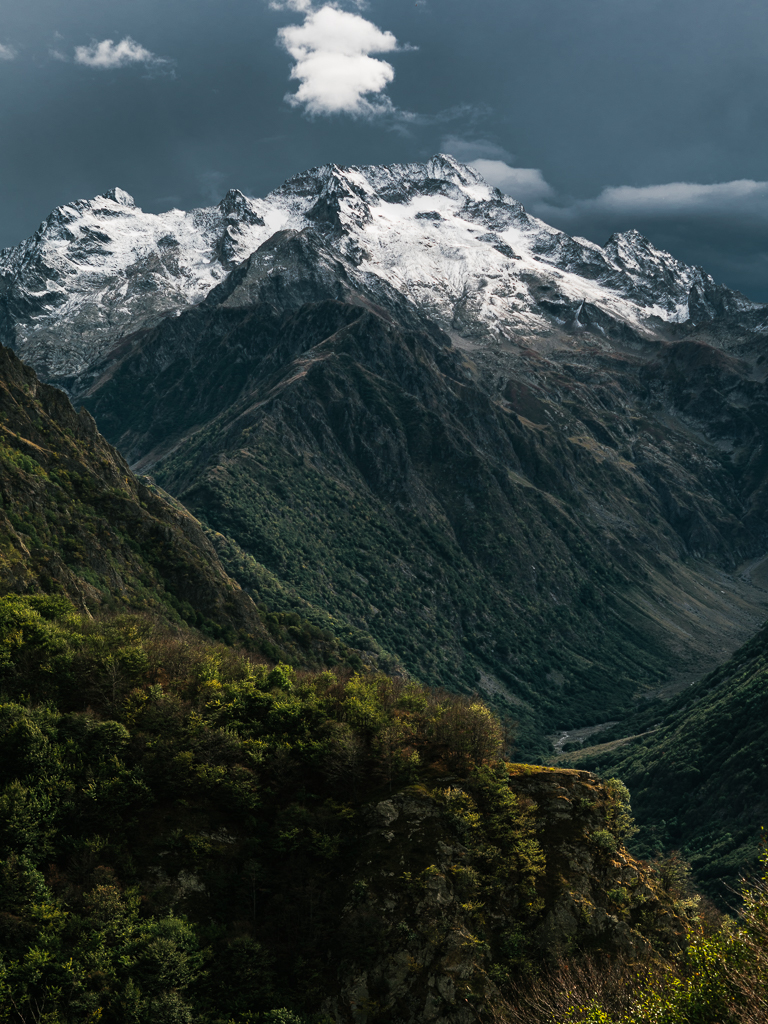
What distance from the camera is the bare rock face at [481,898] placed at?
4088 centimetres

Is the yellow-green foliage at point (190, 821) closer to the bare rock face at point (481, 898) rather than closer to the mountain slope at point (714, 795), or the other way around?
the bare rock face at point (481, 898)

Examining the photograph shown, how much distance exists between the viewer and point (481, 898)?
152 ft

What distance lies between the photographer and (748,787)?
15950 centimetres

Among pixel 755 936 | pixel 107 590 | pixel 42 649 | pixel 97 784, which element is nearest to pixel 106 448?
pixel 107 590

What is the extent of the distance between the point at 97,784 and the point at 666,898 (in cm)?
Result: 4395

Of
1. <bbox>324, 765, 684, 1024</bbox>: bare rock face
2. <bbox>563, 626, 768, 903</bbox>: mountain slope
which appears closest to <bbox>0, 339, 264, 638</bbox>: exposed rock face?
<bbox>324, 765, 684, 1024</bbox>: bare rock face

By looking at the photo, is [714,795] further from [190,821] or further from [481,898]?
[190,821]

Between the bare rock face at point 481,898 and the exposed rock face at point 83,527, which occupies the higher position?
the bare rock face at point 481,898

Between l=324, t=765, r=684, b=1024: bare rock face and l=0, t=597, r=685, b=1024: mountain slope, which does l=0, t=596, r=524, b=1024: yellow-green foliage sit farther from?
l=324, t=765, r=684, b=1024: bare rock face

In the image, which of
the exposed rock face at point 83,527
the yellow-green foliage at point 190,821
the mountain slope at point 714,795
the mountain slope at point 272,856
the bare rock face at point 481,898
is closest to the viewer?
the yellow-green foliage at point 190,821

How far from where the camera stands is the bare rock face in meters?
40.9

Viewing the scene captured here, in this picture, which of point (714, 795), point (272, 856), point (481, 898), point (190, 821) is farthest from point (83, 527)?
point (714, 795)

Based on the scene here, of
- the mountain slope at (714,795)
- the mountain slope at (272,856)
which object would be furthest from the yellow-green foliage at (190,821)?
the mountain slope at (714,795)

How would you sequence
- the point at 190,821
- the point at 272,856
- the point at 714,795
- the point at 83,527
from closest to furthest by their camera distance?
the point at 272,856 → the point at 190,821 → the point at 83,527 → the point at 714,795
